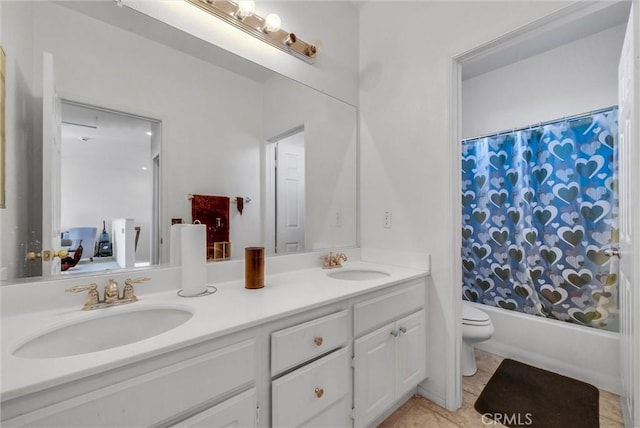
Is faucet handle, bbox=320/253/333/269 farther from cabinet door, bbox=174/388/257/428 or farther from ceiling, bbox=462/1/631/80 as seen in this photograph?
ceiling, bbox=462/1/631/80

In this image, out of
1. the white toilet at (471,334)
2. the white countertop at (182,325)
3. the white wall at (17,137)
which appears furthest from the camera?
the white toilet at (471,334)

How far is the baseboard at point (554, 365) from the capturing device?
176 cm

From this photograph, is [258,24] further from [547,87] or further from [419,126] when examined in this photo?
[547,87]

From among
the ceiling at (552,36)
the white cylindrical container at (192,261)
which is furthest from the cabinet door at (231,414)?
the ceiling at (552,36)

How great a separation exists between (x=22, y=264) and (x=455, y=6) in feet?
7.66

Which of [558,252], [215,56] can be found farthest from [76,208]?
[558,252]

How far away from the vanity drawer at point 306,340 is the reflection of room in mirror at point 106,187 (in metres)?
0.69

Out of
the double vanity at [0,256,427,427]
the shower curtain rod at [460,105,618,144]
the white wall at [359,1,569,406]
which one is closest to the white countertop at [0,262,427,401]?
the double vanity at [0,256,427,427]

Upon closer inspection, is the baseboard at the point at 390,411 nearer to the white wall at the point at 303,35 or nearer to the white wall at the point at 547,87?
the white wall at the point at 303,35

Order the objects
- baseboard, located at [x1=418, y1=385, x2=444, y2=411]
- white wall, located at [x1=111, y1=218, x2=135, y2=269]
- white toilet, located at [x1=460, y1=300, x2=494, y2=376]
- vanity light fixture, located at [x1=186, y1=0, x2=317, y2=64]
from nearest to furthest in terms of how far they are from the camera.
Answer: white wall, located at [x1=111, y1=218, x2=135, y2=269]
vanity light fixture, located at [x1=186, y1=0, x2=317, y2=64]
baseboard, located at [x1=418, y1=385, x2=444, y2=411]
white toilet, located at [x1=460, y1=300, x2=494, y2=376]

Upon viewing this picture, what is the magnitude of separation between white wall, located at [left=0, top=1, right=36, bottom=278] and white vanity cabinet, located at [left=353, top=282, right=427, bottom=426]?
1255 mm

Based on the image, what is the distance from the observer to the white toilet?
1886 millimetres

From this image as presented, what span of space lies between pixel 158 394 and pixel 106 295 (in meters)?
0.49

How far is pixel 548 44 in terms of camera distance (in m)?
2.15
